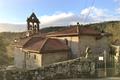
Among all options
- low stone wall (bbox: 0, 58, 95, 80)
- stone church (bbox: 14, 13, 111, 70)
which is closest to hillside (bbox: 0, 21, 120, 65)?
stone church (bbox: 14, 13, 111, 70)

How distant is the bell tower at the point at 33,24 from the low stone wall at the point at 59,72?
18.0 meters

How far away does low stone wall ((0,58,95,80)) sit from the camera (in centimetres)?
1806

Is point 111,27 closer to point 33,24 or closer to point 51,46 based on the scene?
point 33,24

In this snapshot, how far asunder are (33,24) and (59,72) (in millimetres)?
19245

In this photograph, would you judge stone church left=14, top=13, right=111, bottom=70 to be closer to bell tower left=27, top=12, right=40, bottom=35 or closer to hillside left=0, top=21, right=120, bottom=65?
bell tower left=27, top=12, right=40, bottom=35

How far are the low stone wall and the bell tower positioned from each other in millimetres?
17974

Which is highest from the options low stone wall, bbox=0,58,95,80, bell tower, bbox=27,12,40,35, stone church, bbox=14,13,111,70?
bell tower, bbox=27,12,40,35

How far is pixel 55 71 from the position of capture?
19359 millimetres

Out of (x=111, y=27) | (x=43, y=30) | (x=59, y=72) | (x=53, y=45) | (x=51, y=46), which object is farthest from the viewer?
(x=111, y=27)

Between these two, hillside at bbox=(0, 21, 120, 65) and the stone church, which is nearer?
the stone church

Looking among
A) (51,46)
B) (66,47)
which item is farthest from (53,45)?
(66,47)

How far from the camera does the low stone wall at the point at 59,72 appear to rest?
18.1m

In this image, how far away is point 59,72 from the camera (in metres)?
19.5

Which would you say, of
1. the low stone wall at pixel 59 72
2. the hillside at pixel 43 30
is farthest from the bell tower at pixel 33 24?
the low stone wall at pixel 59 72
